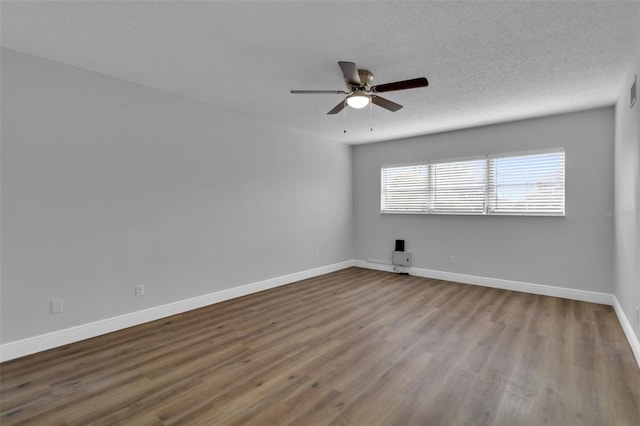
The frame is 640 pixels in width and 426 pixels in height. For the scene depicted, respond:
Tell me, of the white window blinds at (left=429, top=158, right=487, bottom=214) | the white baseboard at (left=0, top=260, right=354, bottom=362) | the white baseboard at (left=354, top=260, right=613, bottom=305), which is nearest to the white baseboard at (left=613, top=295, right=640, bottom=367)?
the white baseboard at (left=354, top=260, right=613, bottom=305)

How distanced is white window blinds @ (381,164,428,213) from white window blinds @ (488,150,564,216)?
3.82 feet

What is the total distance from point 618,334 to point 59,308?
5.46 meters

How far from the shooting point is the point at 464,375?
2.36 m

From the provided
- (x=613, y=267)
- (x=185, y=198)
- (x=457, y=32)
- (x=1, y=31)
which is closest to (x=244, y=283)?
(x=185, y=198)

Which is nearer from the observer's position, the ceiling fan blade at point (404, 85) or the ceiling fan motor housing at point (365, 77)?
the ceiling fan blade at point (404, 85)

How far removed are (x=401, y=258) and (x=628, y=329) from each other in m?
3.30

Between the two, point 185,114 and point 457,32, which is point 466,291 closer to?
point 457,32

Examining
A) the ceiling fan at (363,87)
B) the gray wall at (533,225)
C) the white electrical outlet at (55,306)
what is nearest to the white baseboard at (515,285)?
the gray wall at (533,225)

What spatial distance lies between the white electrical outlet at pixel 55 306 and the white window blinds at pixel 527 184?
570cm

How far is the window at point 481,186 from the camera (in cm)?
452

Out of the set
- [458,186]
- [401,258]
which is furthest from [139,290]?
[458,186]

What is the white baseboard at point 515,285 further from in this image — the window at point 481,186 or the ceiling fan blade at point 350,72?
the ceiling fan blade at point 350,72

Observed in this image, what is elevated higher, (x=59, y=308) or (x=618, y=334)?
(x=59, y=308)

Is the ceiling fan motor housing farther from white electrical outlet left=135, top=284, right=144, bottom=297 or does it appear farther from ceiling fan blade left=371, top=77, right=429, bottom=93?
white electrical outlet left=135, top=284, right=144, bottom=297
